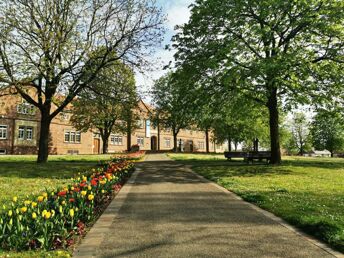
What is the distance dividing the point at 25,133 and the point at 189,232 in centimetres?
4347

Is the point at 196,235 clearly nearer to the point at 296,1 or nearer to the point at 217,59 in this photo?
the point at 217,59

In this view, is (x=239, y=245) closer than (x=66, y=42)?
Yes

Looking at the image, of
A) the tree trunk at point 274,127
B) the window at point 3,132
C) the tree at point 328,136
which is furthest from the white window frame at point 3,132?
the tree at point 328,136

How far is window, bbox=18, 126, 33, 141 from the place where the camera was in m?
43.5

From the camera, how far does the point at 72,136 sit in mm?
51312

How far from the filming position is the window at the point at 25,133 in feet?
143

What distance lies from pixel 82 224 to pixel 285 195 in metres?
6.47

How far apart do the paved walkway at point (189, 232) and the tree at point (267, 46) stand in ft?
31.3

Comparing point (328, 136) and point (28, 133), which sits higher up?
point (328, 136)

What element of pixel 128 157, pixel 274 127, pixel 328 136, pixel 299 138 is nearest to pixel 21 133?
pixel 128 157

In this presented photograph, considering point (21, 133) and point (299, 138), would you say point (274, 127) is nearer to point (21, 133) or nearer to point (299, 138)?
point (21, 133)

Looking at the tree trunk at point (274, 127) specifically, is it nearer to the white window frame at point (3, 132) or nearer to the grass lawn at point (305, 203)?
the grass lawn at point (305, 203)

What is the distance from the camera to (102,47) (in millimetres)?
21062

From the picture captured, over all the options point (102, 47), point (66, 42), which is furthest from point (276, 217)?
point (102, 47)
